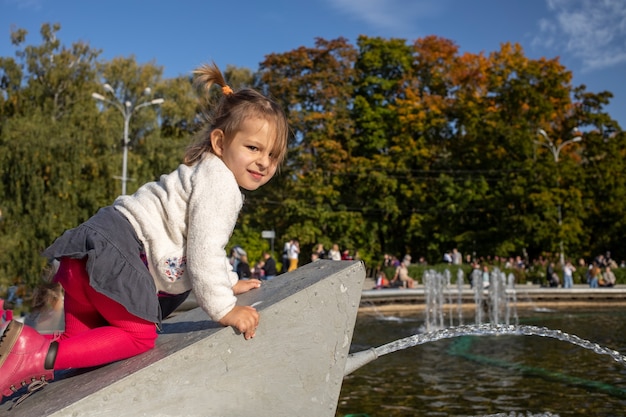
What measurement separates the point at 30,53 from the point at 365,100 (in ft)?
58.0

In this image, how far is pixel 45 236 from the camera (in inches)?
886

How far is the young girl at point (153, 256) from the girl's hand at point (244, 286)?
1.31 feet

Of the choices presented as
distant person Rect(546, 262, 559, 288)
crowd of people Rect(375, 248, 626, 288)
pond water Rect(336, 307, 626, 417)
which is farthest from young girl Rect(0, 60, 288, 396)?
distant person Rect(546, 262, 559, 288)

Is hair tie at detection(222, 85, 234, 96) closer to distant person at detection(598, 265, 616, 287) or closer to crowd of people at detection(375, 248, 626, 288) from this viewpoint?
crowd of people at detection(375, 248, 626, 288)

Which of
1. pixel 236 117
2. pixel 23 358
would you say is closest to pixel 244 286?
pixel 236 117

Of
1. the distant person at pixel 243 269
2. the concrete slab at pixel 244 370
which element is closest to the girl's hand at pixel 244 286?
the concrete slab at pixel 244 370

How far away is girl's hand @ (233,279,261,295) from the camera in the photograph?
133 inches

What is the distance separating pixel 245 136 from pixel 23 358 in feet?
4.11

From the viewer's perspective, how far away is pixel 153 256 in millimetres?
2879

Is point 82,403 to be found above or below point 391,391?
above

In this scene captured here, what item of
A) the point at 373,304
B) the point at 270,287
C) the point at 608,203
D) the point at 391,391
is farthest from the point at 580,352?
the point at 608,203

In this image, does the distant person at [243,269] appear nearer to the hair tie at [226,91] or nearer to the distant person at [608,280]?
the distant person at [608,280]

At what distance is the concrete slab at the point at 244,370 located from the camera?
2.43 m

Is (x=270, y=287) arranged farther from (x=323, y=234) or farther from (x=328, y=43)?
(x=328, y=43)
